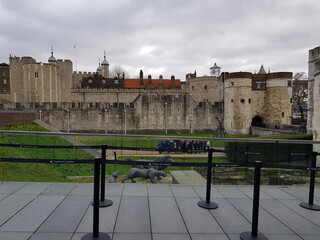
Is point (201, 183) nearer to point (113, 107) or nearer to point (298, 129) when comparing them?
point (298, 129)

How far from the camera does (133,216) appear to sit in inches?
144

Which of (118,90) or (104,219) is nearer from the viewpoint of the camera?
(104,219)

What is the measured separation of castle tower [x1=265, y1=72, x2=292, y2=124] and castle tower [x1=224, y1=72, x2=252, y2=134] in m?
3.04

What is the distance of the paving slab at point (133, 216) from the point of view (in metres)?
3.27

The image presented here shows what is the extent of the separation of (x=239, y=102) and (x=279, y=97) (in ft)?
19.2

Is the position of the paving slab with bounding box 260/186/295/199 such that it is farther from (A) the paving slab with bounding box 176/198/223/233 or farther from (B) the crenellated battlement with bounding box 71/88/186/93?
(B) the crenellated battlement with bounding box 71/88/186/93

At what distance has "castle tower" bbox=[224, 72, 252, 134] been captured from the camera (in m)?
34.9

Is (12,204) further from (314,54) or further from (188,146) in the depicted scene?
(314,54)

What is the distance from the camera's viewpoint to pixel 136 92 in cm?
4794

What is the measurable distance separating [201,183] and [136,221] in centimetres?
234

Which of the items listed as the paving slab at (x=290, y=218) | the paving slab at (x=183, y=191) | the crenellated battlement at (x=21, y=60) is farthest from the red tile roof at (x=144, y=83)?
the paving slab at (x=290, y=218)

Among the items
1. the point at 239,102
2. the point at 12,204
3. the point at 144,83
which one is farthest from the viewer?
the point at 144,83

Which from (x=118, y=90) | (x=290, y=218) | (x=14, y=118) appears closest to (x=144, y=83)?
(x=118, y=90)

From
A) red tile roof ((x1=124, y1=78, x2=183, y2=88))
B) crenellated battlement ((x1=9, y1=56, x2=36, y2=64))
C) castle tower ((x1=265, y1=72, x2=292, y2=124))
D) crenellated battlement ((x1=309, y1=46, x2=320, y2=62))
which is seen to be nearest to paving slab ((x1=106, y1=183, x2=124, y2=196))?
crenellated battlement ((x1=309, y1=46, x2=320, y2=62))
